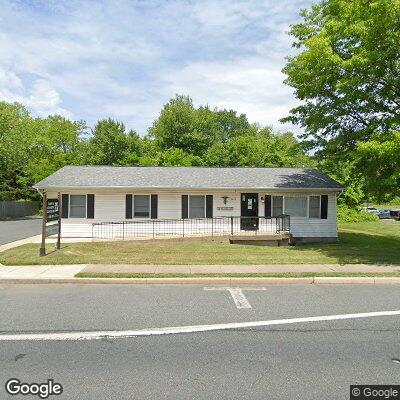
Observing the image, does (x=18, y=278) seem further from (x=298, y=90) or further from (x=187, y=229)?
(x=298, y=90)

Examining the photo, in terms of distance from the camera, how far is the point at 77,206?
18.9m

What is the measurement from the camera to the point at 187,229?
19.2m

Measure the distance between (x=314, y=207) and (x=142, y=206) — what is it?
9323 millimetres

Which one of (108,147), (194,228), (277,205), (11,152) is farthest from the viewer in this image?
(108,147)

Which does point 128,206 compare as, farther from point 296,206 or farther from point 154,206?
point 296,206

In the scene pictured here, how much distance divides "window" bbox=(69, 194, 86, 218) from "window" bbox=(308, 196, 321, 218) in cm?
1202

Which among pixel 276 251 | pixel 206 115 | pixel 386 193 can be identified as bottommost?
pixel 276 251

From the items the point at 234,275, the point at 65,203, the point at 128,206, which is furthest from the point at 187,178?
the point at 234,275

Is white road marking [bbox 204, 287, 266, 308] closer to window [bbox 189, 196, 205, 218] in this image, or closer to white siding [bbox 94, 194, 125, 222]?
window [bbox 189, 196, 205, 218]

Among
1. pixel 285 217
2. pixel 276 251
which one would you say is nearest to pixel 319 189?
pixel 285 217

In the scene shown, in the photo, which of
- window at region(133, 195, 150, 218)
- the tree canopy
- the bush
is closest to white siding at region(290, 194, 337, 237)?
window at region(133, 195, 150, 218)

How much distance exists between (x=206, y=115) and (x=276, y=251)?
47.2 m

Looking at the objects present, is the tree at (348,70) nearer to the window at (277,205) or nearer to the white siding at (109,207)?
the window at (277,205)

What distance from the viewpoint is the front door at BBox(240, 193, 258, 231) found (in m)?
19.5
